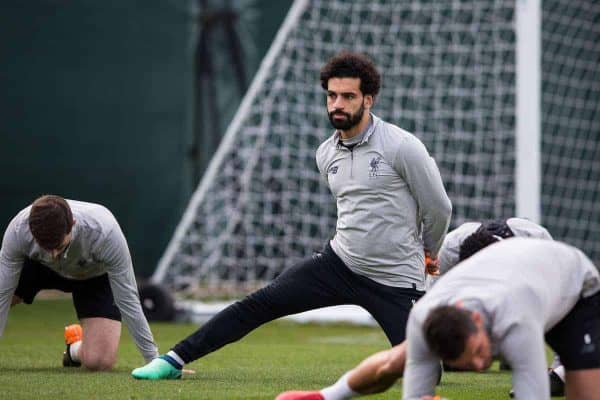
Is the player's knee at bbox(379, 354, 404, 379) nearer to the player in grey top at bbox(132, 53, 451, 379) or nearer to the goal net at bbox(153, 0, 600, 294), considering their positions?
the player in grey top at bbox(132, 53, 451, 379)

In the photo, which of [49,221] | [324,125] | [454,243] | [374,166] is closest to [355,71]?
[374,166]

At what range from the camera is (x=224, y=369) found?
332 inches

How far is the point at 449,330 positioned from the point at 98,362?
3.93m

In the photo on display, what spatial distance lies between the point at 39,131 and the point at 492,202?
20.1 ft

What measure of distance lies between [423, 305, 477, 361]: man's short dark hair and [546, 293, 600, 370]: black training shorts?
3.68ft

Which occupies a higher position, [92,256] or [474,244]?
[474,244]

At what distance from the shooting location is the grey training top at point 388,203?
7117mm

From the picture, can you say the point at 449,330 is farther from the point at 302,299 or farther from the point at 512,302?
the point at 302,299

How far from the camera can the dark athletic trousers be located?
7.24 meters

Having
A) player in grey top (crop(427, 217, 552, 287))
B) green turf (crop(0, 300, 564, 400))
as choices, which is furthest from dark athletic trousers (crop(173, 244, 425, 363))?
player in grey top (crop(427, 217, 552, 287))

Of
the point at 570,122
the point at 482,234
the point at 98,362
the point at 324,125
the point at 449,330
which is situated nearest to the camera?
the point at 449,330

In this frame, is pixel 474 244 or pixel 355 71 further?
pixel 355 71

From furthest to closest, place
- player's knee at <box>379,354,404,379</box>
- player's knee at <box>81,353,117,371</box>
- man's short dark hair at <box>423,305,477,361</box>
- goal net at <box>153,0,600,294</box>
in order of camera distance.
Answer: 1. goal net at <box>153,0,600,294</box>
2. player's knee at <box>81,353,117,371</box>
3. player's knee at <box>379,354,404,379</box>
4. man's short dark hair at <box>423,305,477,361</box>

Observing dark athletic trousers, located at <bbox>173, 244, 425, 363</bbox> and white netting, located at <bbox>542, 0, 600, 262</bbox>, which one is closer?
dark athletic trousers, located at <bbox>173, 244, 425, 363</bbox>
